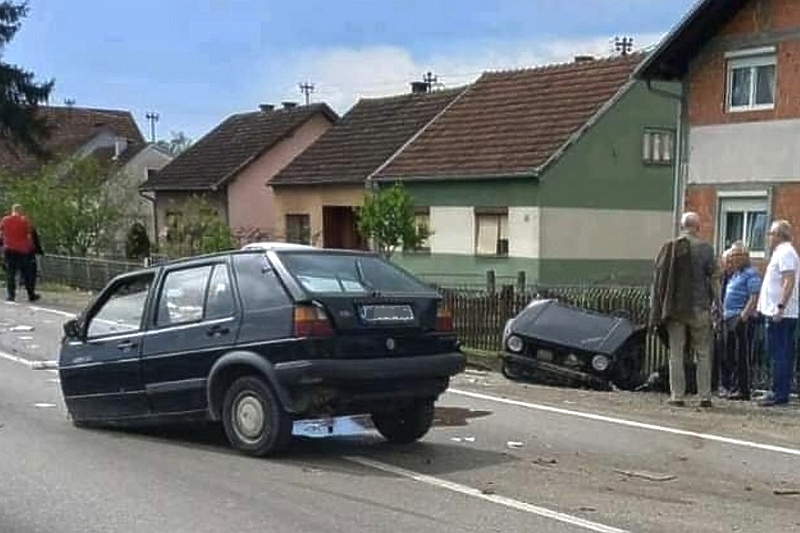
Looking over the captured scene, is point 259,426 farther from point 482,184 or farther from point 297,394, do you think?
point 482,184

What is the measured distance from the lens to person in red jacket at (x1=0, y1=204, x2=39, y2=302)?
23.6 meters

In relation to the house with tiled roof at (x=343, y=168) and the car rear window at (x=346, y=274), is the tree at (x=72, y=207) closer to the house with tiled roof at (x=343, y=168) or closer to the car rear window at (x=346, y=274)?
the house with tiled roof at (x=343, y=168)

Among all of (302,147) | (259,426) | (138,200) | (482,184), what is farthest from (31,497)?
(302,147)

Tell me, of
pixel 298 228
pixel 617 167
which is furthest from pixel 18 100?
pixel 617 167

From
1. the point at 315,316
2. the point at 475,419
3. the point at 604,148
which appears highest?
the point at 604,148

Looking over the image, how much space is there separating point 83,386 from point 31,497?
272cm

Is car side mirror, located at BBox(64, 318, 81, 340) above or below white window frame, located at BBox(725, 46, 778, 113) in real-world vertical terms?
below

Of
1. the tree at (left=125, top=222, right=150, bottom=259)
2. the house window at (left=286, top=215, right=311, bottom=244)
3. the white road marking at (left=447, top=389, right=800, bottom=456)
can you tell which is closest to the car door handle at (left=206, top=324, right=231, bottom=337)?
the white road marking at (left=447, top=389, right=800, bottom=456)

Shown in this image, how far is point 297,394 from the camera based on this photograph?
821cm

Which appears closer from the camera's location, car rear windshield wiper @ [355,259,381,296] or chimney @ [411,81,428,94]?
car rear windshield wiper @ [355,259,381,296]

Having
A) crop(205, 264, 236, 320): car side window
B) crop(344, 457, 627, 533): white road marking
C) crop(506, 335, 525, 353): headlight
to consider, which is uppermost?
crop(205, 264, 236, 320): car side window

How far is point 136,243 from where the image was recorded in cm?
3834

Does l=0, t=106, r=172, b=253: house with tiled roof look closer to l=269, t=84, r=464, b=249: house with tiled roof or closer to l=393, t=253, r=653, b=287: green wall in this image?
l=269, t=84, r=464, b=249: house with tiled roof

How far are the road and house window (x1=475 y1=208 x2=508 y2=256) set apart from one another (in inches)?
784
